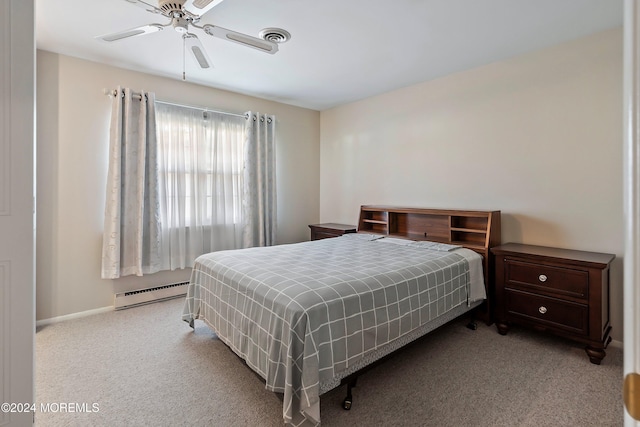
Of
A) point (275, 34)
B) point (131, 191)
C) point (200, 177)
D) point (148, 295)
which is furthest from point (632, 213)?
point (148, 295)

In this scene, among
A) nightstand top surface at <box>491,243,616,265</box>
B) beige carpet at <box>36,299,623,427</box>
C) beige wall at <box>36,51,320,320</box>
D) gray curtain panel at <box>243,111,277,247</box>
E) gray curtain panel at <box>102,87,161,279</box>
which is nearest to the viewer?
beige carpet at <box>36,299,623,427</box>

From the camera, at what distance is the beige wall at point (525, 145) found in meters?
2.53

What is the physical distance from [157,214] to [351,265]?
2.40 meters

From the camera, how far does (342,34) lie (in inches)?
102

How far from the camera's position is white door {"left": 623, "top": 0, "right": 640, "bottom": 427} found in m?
0.44

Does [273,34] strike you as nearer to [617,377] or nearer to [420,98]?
[420,98]

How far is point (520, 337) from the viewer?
2.64m

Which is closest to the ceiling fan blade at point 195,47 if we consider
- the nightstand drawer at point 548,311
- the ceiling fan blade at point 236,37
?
the ceiling fan blade at point 236,37

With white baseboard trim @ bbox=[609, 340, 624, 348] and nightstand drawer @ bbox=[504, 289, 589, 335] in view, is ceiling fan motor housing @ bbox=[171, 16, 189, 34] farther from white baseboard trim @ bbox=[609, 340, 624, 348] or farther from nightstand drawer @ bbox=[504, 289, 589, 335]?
white baseboard trim @ bbox=[609, 340, 624, 348]

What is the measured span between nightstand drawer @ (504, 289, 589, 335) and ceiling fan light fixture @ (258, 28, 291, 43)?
2952mm

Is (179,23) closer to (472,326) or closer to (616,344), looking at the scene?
(472,326)

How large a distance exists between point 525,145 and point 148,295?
4.33 metres

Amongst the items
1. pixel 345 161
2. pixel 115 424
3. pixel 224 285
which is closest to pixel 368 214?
pixel 345 161
